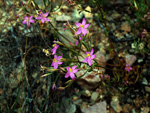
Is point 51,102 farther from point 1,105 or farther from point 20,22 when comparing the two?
point 20,22

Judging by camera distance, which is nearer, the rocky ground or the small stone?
the rocky ground

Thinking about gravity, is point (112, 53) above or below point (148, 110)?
above

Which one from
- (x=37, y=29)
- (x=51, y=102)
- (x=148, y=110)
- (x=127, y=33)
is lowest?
(x=148, y=110)

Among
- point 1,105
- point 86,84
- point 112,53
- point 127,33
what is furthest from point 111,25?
point 1,105

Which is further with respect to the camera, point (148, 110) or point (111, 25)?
point (111, 25)

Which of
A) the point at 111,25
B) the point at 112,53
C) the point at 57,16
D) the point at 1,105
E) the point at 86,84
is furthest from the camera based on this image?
the point at 57,16

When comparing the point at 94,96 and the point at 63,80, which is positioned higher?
the point at 63,80

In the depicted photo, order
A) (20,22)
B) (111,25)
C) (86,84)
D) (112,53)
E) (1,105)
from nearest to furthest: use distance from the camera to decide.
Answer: (1,105) < (86,84) < (112,53) < (20,22) < (111,25)

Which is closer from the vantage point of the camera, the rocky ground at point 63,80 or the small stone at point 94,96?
the rocky ground at point 63,80

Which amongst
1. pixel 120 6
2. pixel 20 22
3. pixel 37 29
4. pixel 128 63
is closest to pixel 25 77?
pixel 37 29

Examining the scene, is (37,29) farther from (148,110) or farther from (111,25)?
(148,110)
